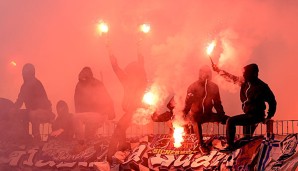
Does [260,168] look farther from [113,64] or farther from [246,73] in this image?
[113,64]

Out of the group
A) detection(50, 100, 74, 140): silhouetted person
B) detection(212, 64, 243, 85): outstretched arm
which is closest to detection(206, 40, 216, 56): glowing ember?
detection(212, 64, 243, 85): outstretched arm

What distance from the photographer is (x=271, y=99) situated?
17.9 meters

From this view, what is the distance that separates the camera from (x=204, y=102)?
19.8 metres

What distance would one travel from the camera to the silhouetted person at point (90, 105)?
914 inches

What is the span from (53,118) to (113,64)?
4.81 m

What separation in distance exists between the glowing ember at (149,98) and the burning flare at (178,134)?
180 centimetres

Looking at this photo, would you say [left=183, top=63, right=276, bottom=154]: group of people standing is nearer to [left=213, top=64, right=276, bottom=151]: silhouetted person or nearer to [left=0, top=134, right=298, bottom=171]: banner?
[left=213, top=64, right=276, bottom=151]: silhouetted person

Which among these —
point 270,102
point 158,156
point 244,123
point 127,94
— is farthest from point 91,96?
point 270,102

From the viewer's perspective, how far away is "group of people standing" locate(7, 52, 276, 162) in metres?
18.2

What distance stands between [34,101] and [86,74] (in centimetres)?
331

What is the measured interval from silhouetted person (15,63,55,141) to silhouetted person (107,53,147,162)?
439 cm

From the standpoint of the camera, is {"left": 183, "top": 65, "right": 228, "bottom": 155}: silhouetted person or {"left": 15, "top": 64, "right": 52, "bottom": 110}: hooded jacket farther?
{"left": 15, "top": 64, "right": 52, "bottom": 110}: hooded jacket

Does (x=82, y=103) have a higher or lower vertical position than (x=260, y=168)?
higher

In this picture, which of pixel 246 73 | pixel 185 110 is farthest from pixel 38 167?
pixel 246 73
